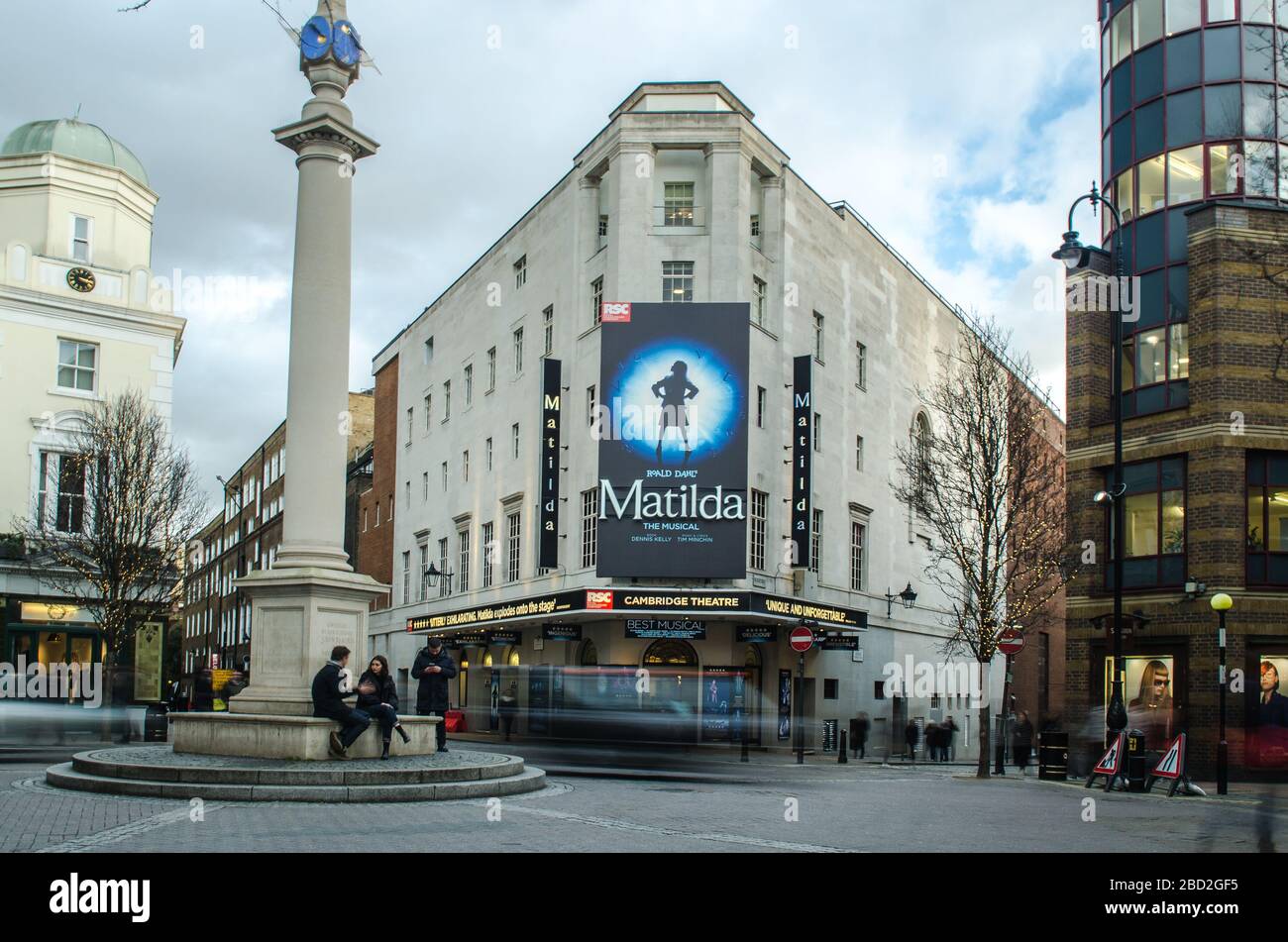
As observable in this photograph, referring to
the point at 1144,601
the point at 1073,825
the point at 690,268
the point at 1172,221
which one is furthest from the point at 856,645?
the point at 1073,825

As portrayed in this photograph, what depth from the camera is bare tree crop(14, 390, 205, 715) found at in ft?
115

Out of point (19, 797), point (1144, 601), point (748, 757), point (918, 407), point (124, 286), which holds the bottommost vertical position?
point (748, 757)

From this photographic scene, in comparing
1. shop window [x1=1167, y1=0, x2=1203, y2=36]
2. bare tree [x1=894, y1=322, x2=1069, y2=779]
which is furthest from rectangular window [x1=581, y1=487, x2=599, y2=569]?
shop window [x1=1167, y1=0, x2=1203, y2=36]

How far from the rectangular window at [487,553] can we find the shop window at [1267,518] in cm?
2555

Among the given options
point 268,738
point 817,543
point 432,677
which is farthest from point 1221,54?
point 268,738

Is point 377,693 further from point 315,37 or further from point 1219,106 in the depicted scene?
point 1219,106

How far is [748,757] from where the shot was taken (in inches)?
1128

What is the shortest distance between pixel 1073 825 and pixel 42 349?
124ft

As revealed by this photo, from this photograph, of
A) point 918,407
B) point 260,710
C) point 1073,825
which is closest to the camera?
point 1073,825

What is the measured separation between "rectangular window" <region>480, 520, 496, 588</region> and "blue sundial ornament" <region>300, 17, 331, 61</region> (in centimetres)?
2731

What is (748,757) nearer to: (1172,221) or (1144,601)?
(1144,601)

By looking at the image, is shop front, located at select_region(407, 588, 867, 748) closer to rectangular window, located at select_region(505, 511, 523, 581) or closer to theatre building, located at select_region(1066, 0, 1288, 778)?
rectangular window, located at select_region(505, 511, 523, 581)

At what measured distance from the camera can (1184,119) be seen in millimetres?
31188

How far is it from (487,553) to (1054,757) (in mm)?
24227
